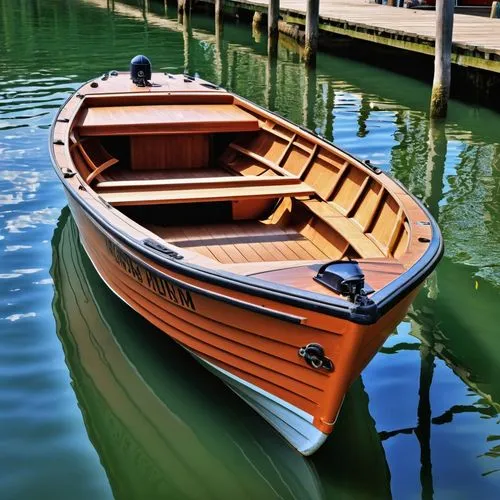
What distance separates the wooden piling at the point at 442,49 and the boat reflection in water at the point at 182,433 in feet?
29.4

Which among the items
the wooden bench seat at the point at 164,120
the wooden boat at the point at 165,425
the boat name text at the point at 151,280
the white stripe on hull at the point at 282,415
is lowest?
the wooden boat at the point at 165,425

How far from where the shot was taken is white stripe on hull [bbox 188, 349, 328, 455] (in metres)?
5.30

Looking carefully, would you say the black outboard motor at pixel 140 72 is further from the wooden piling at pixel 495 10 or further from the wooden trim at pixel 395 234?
the wooden piling at pixel 495 10

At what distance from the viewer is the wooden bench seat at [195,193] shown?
24.9ft

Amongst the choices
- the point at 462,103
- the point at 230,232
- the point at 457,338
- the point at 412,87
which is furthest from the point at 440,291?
the point at 412,87

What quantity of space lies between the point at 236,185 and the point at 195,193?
2.05ft

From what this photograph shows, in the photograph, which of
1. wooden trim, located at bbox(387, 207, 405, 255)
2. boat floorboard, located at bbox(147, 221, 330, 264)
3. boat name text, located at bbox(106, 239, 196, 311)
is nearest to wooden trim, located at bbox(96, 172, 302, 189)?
boat floorboard, located at bbox(147, 221, 330, 264)

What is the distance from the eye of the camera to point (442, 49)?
14125 millimetres

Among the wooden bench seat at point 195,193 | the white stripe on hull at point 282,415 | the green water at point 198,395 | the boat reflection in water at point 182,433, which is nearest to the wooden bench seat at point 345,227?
the wooden bench seat at point 195,193

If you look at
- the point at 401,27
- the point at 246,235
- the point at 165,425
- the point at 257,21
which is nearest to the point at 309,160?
the point at 246,235

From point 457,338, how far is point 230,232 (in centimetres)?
242

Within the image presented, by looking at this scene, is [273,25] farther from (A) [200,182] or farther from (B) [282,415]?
(B) [282,415]

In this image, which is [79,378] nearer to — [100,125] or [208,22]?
[100,125]

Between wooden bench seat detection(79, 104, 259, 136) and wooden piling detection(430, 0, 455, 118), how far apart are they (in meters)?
5.17
